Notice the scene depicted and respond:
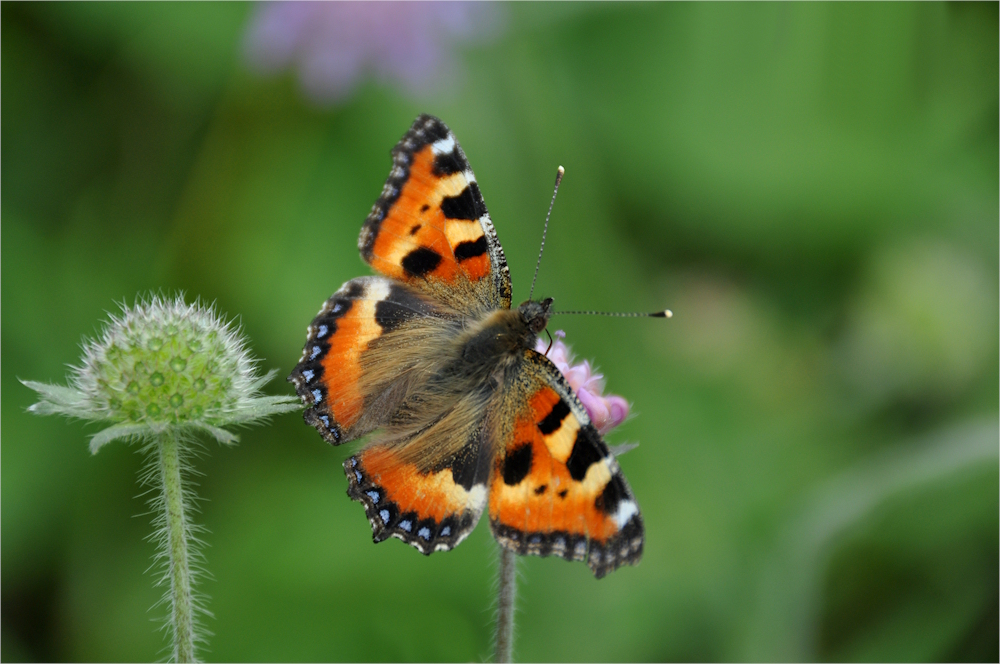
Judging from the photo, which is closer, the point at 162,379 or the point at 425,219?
the point at 162,379

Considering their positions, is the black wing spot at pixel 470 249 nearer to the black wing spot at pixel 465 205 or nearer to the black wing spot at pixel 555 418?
the black wing spot at pixel 465 205

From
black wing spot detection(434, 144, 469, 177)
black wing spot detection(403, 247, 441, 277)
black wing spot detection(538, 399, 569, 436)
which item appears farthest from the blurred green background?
black wing spot detection(434, 144, 469, 177)

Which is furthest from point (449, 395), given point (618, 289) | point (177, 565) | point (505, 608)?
point (618, 289)

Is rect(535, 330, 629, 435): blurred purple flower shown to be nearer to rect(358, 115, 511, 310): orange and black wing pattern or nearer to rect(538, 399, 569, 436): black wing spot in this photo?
rect(538, 399, 569, 436): black wing spot

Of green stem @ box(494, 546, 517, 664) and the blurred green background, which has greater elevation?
the blurred green background

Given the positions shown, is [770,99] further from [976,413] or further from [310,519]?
[310,519]

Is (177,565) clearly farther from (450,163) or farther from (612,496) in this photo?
(450,163)

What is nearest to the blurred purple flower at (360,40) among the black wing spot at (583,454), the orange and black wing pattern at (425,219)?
the orange and black wing pattern at (425,219)
